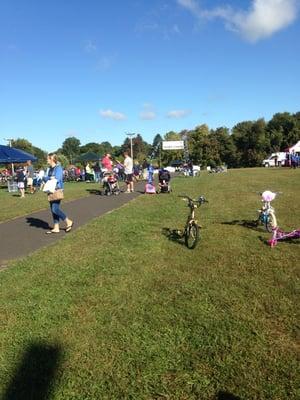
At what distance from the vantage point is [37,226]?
11.8m

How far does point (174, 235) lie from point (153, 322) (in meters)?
4.70

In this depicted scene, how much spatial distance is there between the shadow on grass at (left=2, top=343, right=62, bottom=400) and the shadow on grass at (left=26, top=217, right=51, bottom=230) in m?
7.37

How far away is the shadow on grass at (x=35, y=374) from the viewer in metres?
3.61

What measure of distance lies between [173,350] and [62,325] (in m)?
1.39

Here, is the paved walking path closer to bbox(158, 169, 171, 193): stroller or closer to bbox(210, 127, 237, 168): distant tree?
bbox(158, 169, 171, 193): stroller

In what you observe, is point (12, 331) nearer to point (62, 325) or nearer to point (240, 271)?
point (62, 325)

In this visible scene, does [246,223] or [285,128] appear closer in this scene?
[246,223]

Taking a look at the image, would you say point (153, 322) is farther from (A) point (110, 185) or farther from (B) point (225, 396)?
(A) point (110, 185)

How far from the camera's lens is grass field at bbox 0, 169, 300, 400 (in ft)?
12.1

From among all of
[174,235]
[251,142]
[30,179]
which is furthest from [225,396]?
[251,142]

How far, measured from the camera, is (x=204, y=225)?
1073 cm

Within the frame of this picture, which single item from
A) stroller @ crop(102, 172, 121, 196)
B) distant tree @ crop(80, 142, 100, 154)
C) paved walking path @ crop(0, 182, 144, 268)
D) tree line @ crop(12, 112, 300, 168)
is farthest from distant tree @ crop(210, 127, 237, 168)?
distant tree @ crop(80, 142, 100, 154)

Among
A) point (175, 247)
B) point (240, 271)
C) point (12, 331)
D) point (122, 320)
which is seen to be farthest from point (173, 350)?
point (175, 247)

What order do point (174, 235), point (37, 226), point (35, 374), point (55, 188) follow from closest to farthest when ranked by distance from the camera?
point (35, 374), point (174, 235), point (55, 188), point (37, 226)
